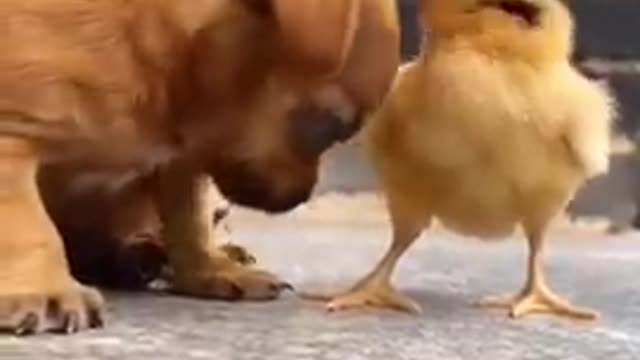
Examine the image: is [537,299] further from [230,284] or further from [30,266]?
[30,266]

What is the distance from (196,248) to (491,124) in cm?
28

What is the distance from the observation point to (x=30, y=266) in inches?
45.4

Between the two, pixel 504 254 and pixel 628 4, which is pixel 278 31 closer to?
pixel 504 254

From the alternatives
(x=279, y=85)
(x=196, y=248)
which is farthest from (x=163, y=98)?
(x=196, y=248)

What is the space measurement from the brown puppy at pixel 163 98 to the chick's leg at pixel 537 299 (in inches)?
5.5

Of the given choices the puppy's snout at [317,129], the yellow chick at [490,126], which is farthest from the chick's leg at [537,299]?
the puppy's snout at [317,129]

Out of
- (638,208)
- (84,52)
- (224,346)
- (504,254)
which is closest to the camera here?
(224,346)

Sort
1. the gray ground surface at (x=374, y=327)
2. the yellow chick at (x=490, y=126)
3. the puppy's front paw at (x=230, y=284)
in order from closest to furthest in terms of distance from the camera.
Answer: the gray ground surface at (x=374, y=327), the yellow chick at (x=490, y=126), the puppy's front paw at (x=230, y=284)

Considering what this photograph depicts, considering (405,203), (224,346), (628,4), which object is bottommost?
(224,346)

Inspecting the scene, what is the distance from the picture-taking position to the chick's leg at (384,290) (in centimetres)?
127

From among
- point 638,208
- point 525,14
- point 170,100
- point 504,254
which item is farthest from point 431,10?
point 638,208

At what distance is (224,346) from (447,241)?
794mm

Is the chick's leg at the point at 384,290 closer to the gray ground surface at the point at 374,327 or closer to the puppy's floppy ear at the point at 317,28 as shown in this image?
the gray ground surface at the point at 374,327

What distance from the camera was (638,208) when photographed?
233cm
